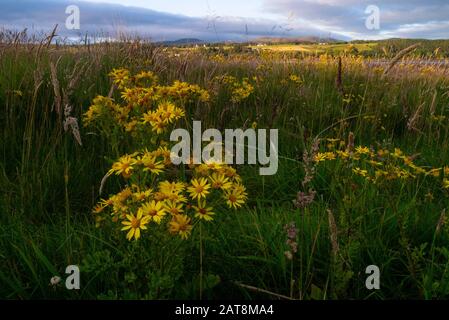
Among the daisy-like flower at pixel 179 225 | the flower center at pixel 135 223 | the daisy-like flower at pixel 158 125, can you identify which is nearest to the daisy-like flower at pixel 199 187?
the daisy-like flower at pixel 179 225

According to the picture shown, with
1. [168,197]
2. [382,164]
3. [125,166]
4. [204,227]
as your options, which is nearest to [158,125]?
[125,166]

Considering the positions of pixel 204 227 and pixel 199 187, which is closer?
pixel 199 187

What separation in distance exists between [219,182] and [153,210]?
11.1 inches

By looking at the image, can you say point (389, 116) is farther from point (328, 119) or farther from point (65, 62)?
point (65, 62)

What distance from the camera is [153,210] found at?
153cm

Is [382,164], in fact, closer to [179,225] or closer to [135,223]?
[179,225]

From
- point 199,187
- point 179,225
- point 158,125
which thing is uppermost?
point 158,125

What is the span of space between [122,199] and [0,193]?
153 centimetres

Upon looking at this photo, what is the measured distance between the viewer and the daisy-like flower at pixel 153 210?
1.50 meters

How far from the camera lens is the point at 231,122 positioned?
4305 millimetres

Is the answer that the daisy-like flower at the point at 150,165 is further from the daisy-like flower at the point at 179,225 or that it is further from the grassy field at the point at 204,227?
the daisy-like flower at the point at 179,225

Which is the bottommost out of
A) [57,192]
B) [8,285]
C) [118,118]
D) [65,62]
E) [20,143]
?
[8,285]

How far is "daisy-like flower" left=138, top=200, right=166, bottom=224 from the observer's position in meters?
1.50

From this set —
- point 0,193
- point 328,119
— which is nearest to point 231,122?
point 328,119
